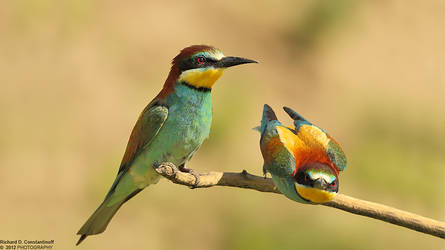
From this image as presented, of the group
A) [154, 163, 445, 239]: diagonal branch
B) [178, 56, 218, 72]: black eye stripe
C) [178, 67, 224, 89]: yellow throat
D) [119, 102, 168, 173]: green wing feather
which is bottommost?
[154, 163, 445, 239]: diagonal branch

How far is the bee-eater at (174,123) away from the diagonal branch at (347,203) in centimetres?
26

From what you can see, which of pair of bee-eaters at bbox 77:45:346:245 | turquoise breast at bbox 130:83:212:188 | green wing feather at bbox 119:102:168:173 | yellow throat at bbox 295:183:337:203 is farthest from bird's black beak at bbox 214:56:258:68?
yellow throat at bbox 295:183:337:203

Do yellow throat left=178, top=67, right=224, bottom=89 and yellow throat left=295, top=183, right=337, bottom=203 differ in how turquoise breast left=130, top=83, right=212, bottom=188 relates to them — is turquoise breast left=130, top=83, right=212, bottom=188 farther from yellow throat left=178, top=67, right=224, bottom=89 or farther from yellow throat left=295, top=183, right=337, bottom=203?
yellow throat left=295, top=183, right=337, bottom=203

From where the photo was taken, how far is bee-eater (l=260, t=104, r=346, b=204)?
1565 mm

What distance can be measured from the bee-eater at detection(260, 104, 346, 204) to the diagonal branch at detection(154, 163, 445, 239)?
7 centimetres

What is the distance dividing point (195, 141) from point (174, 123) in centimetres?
10

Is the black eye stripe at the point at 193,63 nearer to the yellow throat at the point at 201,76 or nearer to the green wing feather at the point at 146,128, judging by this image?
the yellow throat at the point at 201,76

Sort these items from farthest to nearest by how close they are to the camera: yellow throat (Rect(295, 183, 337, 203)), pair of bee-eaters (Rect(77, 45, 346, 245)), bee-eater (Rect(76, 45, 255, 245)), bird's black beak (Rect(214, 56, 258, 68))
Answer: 1. bee-eater (Rect(76, 45, 255, 245))
2. bird's black beak (Rect(214, 56, 258, 68))
3. pair of bee-eaters (Rect(77, 45, 346, 245))
4. yellow throat (Rect(295, 183, 337, 203))

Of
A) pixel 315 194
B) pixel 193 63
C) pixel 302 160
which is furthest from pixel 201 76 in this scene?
pixel 315 194

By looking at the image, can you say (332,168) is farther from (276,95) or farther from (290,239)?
(276,95)

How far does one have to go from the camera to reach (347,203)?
1.68m

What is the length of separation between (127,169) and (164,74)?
2849 millimetres

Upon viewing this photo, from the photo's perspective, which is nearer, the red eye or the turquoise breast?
the red eye

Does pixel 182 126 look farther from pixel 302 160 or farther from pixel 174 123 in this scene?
pixel 302 160
